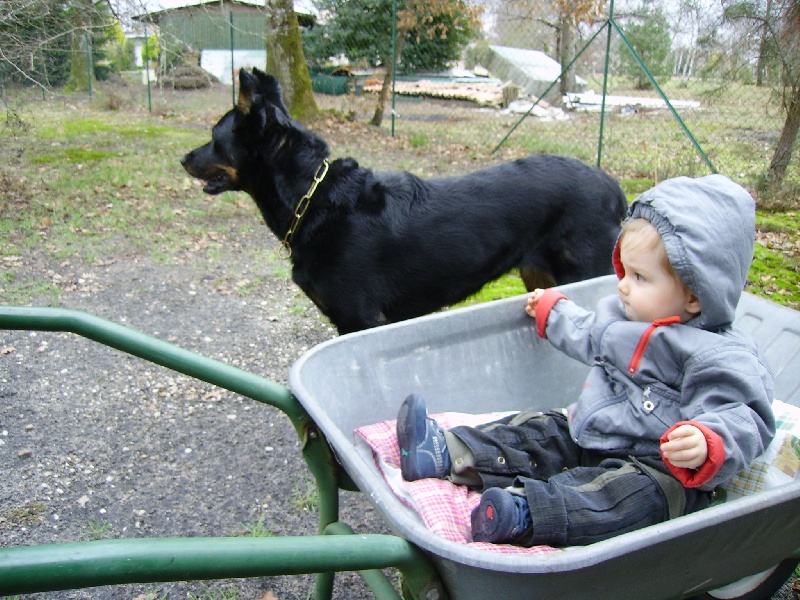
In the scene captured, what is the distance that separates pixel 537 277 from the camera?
374 cm

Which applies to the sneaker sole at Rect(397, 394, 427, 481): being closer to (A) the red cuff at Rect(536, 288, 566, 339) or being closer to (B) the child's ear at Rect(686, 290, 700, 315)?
(A) the red cuff at Rect(536, 288, 566, 339)

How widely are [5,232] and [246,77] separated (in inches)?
162

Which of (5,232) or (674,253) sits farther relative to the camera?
(5,232)

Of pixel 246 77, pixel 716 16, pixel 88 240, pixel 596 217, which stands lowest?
pixel 88 240

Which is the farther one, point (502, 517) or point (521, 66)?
point (521, 66)

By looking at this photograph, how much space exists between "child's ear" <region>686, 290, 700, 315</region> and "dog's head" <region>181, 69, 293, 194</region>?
2.11 metres

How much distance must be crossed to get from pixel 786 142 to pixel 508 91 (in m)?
11.5

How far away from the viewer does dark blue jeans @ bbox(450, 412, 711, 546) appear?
1615 millimetres

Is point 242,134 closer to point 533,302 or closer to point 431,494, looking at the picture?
point 533,302

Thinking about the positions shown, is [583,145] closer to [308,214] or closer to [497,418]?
[308,214]

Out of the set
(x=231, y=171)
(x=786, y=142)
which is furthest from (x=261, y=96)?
(x=786, y=142)

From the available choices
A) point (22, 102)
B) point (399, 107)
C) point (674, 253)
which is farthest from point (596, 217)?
point (399, 107)

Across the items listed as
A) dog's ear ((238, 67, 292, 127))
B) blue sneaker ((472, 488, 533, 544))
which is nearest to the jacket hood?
blue sneaker ((472, 488, 533, 544))

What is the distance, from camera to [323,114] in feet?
39.7
